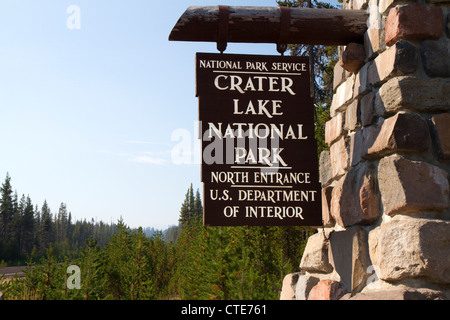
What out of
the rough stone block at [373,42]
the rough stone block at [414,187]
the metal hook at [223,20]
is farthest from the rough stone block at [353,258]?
the metal hook at [223,20]

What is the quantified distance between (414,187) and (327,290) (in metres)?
1.02

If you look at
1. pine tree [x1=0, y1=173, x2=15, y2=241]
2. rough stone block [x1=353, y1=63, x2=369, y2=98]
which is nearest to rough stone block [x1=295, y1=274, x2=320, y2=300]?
rough stone block [x1=353, y1=63, x2=369, y2=98]

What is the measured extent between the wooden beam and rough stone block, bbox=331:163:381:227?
1002mm

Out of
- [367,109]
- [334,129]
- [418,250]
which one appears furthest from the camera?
[334,129]

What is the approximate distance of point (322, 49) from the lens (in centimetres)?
1919

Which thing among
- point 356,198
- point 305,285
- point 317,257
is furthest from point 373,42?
point 305,285

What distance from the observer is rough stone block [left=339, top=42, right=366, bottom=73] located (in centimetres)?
345

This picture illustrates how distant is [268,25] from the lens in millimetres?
3424

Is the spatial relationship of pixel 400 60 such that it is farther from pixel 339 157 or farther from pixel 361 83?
pixel 339 157

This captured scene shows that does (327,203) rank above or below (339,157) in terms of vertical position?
below

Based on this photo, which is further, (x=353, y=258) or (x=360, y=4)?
(x=360, y=4)

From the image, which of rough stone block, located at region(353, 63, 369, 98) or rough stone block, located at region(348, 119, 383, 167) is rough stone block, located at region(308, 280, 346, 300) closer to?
rough stone block, located at region(348, 119, 383, 167)

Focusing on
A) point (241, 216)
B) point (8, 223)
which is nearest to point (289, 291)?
point (241, 216)

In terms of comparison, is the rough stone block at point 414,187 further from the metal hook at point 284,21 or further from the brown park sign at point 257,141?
the metal hook at point 284,21
